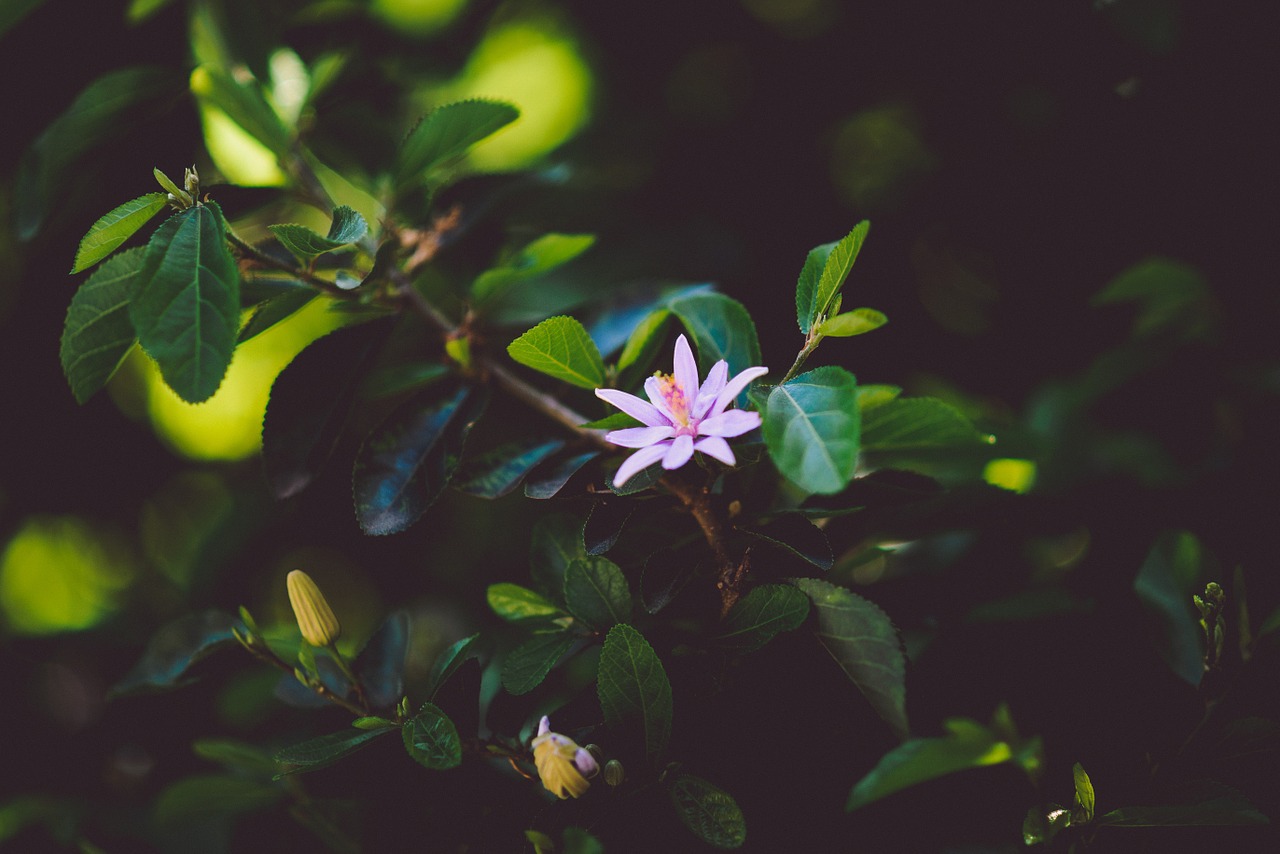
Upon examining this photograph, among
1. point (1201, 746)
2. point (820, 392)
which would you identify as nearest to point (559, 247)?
point (820, 392)

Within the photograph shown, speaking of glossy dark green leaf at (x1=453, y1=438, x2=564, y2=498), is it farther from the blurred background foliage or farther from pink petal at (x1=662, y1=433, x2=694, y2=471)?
the blurred background foliage

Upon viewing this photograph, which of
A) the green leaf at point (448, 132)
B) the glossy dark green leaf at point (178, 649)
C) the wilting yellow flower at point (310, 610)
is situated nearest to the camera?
the wilting yellow flower at point (310, 610)

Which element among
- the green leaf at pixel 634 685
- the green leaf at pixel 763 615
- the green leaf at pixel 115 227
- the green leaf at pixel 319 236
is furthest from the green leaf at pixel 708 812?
the green leaf at pixel 115 227

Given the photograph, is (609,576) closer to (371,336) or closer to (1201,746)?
(371,336)

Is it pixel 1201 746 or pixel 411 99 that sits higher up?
pixel 411 99

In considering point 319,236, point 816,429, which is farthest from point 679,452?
point 319,236

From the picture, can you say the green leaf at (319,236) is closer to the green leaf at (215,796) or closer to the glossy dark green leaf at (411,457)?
the glossy dark green leaf at (411,457)
